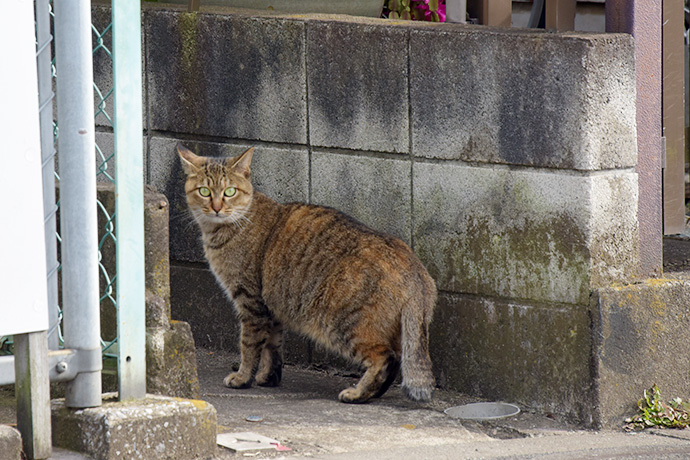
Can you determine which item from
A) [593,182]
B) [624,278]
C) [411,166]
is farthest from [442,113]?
[624,278]

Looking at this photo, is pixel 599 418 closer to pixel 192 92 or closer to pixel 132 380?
pixel 132 380

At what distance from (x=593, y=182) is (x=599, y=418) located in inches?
39.6

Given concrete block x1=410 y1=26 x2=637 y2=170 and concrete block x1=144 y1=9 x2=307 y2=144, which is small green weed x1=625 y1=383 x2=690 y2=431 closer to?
concrete block x1=410 y1=26 x2=637 y2=170

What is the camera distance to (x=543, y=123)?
173 inches

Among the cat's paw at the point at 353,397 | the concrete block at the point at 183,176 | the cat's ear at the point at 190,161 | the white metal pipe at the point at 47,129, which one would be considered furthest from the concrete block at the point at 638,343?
the white metal pipe at the point at 47,129

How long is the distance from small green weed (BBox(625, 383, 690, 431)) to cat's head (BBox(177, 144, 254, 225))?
2.13m

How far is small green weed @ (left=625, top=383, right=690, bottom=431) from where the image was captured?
441cm

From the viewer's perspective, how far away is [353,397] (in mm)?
4684

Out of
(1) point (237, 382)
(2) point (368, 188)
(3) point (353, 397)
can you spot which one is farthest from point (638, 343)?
(1) point (237, 382)

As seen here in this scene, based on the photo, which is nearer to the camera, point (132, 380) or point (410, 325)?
Answer: point (132, 380)

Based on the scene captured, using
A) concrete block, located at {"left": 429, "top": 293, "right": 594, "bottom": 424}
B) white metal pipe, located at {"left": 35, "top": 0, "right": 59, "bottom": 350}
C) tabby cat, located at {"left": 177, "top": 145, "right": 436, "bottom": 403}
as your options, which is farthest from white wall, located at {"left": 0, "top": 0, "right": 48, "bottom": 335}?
concrete block, located at {"left": 429, "top": 293, "right": 594, "bottom": 424}

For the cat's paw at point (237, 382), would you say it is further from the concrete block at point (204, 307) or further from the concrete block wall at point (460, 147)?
the concrete block at point (204, 307)

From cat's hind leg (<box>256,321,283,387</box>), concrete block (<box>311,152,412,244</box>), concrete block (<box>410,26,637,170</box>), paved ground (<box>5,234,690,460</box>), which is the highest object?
concrete block (<box>410,26,637,170</box>)

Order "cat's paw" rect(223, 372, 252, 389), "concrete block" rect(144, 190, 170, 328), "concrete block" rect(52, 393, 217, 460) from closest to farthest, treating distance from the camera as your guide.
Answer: "concrete block" rect(52, 393, 217, 460) → "concrete block" rect(144, 190, 170, 328) → "cat's paw" rect(223, 372, 252, 389)
